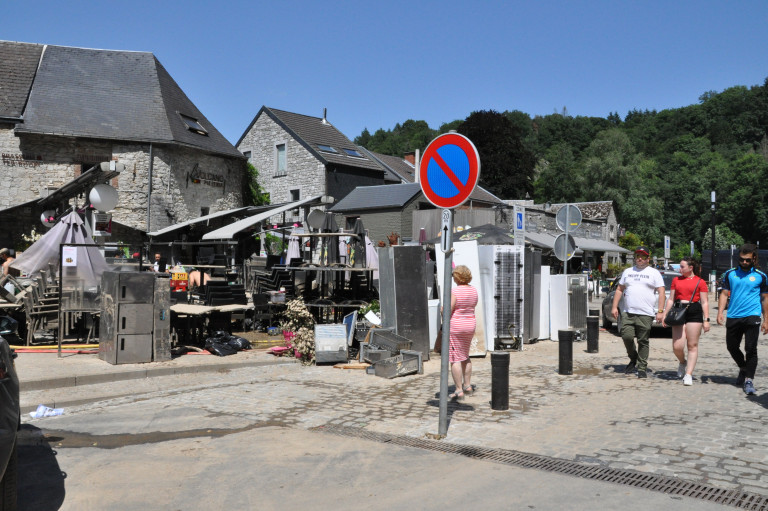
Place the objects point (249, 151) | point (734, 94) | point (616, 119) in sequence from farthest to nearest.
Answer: point (616, 119)
point (734, 94)
point (249, 151)

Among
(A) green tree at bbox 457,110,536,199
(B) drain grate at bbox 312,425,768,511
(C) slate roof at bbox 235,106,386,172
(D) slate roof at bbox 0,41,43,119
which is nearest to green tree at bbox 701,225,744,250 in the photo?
(A) green tree at bbox 457,110,536,199

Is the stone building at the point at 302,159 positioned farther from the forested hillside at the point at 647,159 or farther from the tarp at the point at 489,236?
the forested hillside at the point at 647,159

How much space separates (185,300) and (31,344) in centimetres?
334

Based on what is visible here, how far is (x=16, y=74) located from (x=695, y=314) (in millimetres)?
28246

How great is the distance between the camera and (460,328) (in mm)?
7324

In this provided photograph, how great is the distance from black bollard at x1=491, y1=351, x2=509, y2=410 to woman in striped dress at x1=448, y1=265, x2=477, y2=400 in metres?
0.62

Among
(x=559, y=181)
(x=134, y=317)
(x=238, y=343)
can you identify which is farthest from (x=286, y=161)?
(x=559, y=181)

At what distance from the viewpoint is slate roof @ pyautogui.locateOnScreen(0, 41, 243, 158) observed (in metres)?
26.2

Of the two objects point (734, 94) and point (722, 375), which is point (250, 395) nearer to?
point (722, 375)

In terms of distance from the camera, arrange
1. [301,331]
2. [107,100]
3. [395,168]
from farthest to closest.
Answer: [395,168] < [107,100] < [301,331]

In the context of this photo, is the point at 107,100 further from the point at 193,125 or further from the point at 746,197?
the point at 746,197

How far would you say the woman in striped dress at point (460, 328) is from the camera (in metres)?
7.35

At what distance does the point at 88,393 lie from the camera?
805 cm

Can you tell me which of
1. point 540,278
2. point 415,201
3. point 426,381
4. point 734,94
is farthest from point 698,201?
point 426,381
